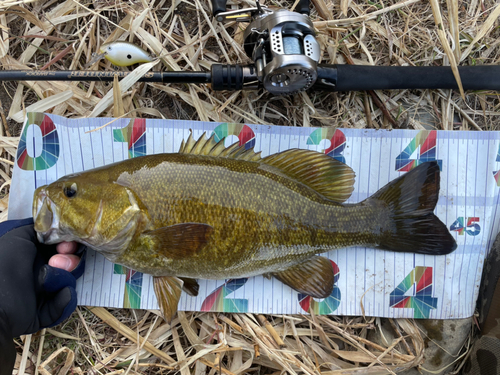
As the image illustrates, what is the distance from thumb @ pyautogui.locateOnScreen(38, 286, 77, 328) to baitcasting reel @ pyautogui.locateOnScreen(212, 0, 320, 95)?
1.84 m

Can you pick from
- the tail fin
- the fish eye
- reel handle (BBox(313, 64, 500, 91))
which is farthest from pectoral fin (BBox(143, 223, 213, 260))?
reel handle (BBox(313, 64, 500, 91))

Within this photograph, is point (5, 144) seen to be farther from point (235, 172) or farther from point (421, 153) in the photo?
point (421, 153)

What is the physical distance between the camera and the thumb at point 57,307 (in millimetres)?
2084

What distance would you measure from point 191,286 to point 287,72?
1.50 meters

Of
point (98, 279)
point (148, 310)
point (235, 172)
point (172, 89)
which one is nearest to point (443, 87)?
point (235, 172)

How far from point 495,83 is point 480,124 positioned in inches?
13.1

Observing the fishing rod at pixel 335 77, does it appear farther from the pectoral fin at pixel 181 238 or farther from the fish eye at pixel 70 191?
the pectoral fin at pixel 181 238

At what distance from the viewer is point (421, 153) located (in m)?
2.41

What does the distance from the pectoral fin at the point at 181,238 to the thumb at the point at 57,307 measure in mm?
721

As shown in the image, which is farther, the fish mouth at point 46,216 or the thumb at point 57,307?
the thumb at point 57,307

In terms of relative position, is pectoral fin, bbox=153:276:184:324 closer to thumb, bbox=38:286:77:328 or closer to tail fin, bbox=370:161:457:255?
thumb, bbox=38:286:77:328

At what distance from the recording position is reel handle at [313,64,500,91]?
2303 mm

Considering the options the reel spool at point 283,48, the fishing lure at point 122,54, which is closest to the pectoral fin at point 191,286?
the reel spool at point 283,48

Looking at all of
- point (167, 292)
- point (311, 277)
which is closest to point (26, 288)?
point (167, 292)
